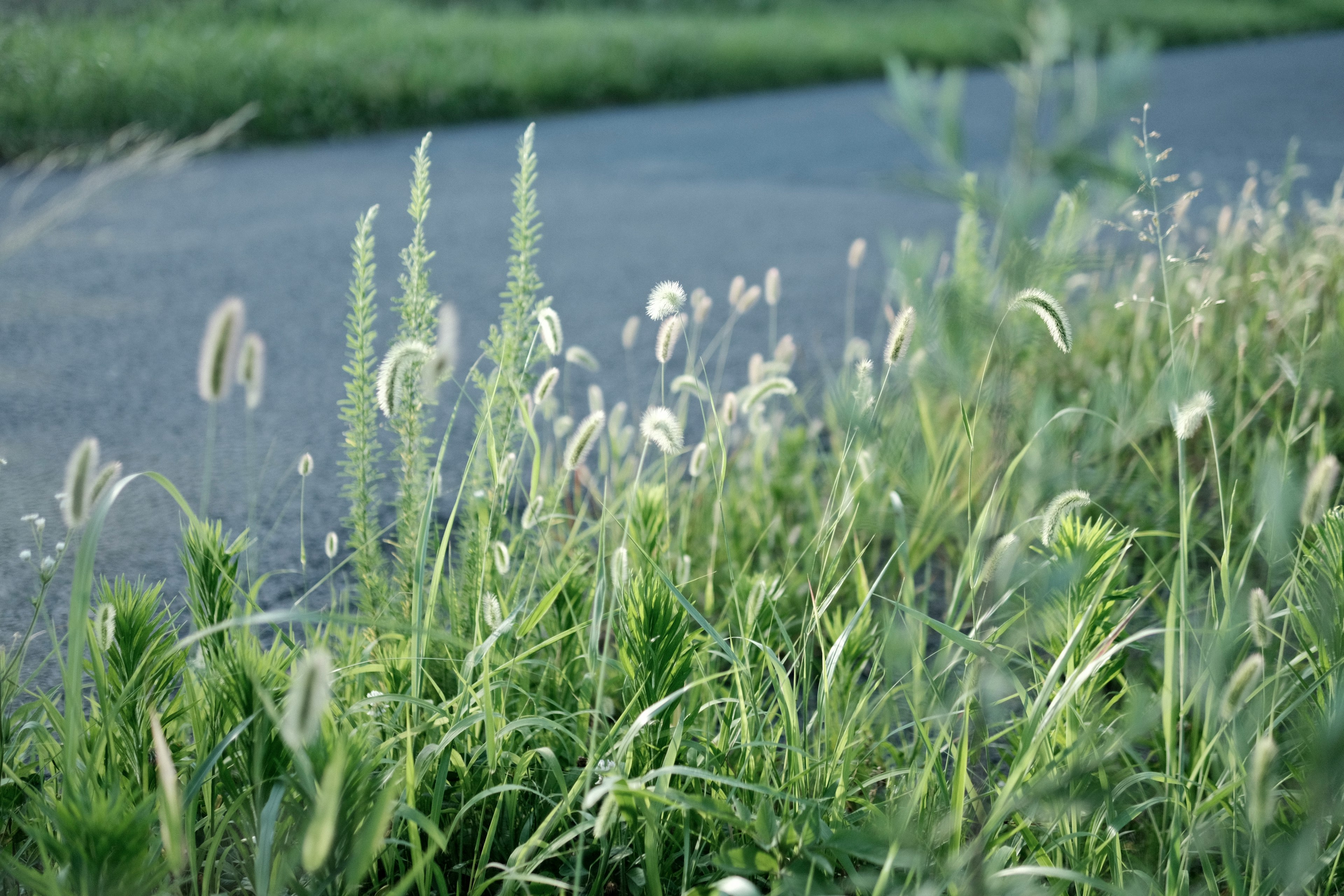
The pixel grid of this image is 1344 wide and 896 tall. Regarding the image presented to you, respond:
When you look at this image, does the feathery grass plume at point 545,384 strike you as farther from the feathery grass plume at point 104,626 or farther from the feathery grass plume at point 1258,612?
the feathery grass plume at point 1258,612

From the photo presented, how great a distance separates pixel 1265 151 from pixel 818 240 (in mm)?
3682

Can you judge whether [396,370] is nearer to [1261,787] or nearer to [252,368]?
[252,368]

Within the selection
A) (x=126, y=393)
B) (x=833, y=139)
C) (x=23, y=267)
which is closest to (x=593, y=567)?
(x=126, y=393)

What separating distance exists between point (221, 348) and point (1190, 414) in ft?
3.25

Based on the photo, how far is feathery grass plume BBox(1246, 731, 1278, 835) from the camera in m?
0.89

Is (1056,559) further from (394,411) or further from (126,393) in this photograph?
(126,393)

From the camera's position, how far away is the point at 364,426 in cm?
147

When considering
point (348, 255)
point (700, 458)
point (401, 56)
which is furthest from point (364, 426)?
point (401, 56)

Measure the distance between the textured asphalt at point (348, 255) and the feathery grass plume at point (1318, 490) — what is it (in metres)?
0.44

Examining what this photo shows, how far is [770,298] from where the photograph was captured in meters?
2.13

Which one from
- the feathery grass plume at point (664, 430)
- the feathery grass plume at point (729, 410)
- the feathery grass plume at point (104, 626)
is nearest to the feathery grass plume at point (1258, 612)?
the feathery grass plume at point (664, 430)

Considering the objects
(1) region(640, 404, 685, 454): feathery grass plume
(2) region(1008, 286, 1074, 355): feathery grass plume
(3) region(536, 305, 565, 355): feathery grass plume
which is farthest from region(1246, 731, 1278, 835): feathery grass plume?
(3) region(536, 305, 565, 355): feathery grass plume

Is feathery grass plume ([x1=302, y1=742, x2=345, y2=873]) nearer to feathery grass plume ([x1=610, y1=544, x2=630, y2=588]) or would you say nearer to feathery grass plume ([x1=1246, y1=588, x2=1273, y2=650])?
feathery grass plume ([x1=610, y1=544, x2=630, y2=588])

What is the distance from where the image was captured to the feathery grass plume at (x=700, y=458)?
1572 millimetres
